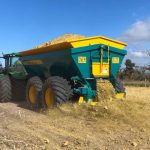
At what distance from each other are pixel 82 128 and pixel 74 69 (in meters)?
2.86

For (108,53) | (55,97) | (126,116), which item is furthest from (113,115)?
(108,53)

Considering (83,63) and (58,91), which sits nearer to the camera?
(58,91)

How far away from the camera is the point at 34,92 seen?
12.6 m

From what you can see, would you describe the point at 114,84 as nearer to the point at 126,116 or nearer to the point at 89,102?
the point at 89,102

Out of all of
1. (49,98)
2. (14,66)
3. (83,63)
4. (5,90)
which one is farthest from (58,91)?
(14,66)

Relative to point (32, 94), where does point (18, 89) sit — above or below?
above

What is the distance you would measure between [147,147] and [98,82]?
413 centimetres

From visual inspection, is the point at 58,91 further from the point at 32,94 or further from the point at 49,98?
the point at 32,94

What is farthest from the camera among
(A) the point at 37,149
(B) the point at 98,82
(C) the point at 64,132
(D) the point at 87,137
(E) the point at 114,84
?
(E) the point at 114,84

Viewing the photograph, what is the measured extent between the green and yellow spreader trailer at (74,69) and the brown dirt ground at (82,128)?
59cm

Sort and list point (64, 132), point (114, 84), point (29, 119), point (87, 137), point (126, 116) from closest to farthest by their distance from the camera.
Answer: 1. point (87, 137)
2. point (64, 132)
3. point (126, 116)
4. point (29, 119)
5. point (114, 84)

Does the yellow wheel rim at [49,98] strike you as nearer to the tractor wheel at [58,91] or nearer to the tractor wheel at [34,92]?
the tractor wheel at [58,91]

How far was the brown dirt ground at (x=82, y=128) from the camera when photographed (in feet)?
22.7

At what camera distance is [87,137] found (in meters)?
7.40
